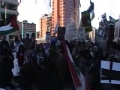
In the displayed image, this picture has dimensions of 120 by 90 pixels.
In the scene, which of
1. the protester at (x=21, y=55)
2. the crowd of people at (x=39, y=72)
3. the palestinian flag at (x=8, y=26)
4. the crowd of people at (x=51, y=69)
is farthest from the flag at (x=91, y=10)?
the crowd of people at (x=39, y=72)

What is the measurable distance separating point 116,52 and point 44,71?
234 centimetres

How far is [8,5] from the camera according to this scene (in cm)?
8156

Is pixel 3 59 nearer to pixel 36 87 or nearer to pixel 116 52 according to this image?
pixel 36 87

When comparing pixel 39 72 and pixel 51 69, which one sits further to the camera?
pixel 39 72

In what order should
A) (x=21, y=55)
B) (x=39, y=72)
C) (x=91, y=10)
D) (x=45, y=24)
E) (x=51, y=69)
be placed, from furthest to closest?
(x=45, y=24), (x=91, y=10), (x=21, y=55), (x=39, y=72), (x=51, y=69)

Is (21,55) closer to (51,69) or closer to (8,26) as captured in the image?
(8,26)

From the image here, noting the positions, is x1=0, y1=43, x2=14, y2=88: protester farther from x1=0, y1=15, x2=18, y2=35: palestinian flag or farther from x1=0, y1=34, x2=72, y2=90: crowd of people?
x1=0, y1=15, x2=18, y2=35: palestinian flag

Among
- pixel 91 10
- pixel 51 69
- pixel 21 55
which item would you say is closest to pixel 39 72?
pixel 51 69

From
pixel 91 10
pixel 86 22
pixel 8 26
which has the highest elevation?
pixel 91 10

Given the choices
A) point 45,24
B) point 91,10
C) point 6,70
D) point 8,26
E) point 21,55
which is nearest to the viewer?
point 6,70

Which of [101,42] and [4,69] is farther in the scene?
[101,42]

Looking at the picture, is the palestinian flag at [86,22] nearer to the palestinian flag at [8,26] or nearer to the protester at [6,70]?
the palestinian flag at [8,26]

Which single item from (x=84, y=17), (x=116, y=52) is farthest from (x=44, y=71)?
(x=84, y=17)

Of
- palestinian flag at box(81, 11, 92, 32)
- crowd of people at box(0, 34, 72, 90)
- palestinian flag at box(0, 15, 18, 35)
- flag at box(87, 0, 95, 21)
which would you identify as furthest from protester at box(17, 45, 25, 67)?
flag at box(87, 0, 95, 21)
